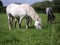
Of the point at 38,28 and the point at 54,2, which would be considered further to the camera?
the point at 54,2

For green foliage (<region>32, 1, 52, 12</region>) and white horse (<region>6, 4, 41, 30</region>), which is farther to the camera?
green foliage (<region>32, 1, 52, 12</region>)

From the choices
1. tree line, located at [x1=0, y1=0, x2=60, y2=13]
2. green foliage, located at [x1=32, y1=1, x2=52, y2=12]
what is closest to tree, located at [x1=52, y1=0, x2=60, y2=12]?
tree line, located at [x1=0, y1=0, x2=60, y2=13]

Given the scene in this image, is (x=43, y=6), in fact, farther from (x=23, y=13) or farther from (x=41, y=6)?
(x=23, y=13)

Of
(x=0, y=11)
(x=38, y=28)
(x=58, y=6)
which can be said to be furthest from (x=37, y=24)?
(x=58, y=6)

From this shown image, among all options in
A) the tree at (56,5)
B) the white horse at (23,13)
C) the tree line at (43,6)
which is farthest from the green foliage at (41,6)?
the white horse at (23,13)

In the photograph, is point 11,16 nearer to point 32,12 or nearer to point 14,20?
point 14,20

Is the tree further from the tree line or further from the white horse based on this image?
the white horse

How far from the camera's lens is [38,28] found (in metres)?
12.3

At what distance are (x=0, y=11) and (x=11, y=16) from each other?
51.1ft

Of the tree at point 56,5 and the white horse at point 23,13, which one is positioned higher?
the white horse at point 23,13

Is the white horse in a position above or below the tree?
above

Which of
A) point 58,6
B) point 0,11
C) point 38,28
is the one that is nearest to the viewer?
point 38,28

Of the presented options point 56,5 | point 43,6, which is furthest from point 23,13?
point 56,5

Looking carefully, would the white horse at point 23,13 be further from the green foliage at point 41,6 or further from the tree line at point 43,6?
the green foliage at point 41,6
